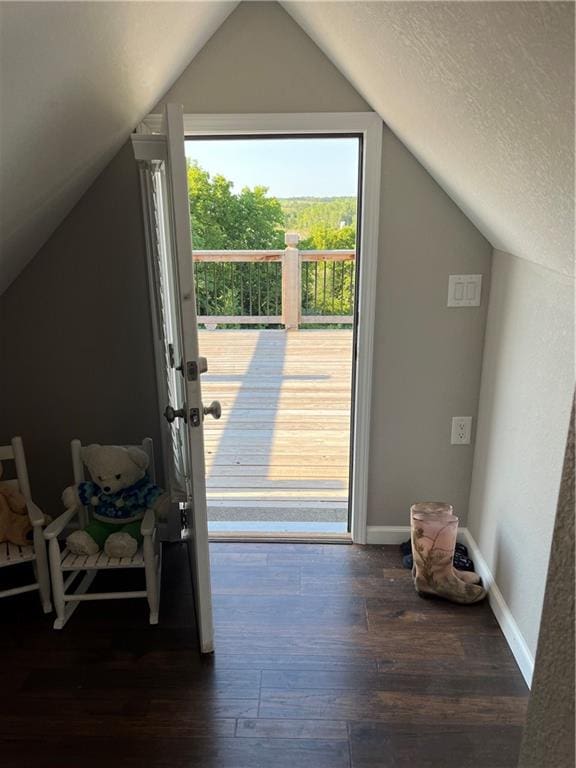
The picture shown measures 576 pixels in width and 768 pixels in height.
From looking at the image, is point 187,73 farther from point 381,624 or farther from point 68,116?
point 381,624

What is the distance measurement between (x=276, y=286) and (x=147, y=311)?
3994 millimetres

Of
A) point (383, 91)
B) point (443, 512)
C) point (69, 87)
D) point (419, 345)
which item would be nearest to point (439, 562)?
point (443, 512)

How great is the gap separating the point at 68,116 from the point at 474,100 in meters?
0.99

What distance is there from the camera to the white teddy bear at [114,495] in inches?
80.0

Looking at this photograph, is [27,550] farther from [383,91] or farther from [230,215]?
[230,215]

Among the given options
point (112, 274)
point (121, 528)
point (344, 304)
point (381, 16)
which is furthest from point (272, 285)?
point (381, 16)

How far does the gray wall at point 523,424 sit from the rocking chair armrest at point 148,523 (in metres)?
1.23

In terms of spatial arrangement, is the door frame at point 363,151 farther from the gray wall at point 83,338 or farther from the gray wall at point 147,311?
the gray wall at point 83,338

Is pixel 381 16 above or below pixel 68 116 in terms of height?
above

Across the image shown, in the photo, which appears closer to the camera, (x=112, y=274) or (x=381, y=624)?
(x=381, y=624)

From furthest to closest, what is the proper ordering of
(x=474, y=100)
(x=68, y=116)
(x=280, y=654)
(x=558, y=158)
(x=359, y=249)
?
(x=359, y=249), (x=280, y=654), (x=68, y=116), (x=474, y=100), (x=558, y=158)

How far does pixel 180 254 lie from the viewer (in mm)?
1512

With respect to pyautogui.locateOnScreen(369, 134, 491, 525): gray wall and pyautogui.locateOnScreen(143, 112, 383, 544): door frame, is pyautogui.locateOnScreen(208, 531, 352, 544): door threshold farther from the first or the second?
pyautogui.locateOnScreen(143, 112, 383, 544): door frame

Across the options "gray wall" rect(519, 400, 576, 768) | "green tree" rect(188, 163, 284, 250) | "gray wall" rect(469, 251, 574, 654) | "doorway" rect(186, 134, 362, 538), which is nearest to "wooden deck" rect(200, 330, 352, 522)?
"doorway" rect(186, 134, 362, 538)
